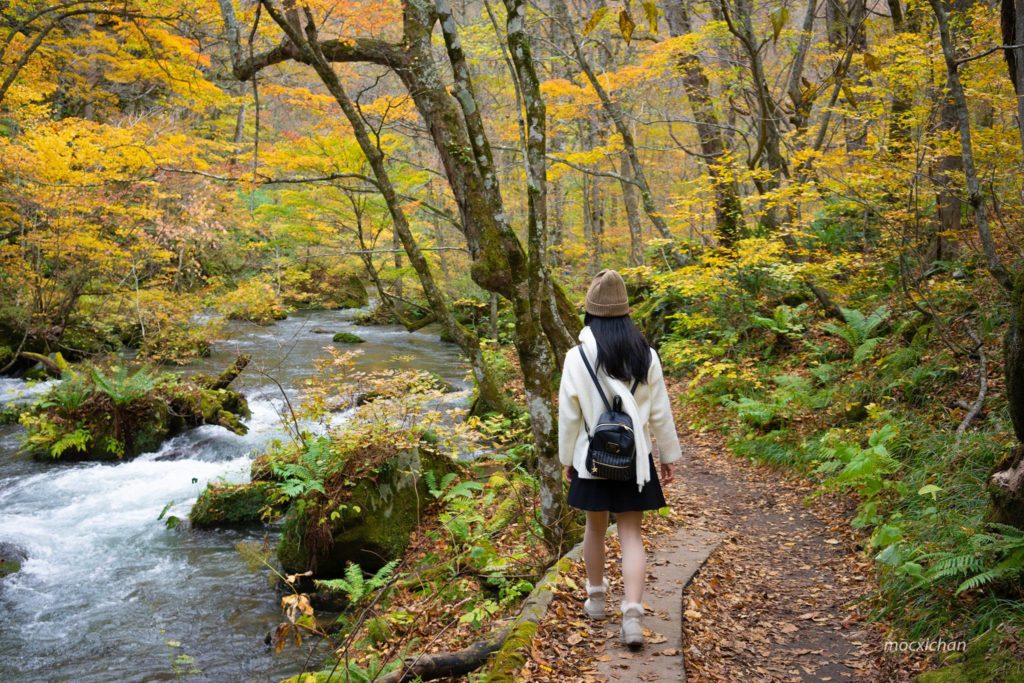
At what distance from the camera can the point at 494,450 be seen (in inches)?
409

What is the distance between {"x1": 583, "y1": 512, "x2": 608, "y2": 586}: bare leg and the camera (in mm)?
3822

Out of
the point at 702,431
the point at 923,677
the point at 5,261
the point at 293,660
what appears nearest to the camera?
the point at 923,677

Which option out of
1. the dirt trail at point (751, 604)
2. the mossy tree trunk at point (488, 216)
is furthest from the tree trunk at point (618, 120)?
the dirt trail at point (751, 604)

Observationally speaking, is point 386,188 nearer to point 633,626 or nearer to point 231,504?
point 231,504

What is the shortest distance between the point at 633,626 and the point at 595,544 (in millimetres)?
491

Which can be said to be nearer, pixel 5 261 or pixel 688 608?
pixel 688 608

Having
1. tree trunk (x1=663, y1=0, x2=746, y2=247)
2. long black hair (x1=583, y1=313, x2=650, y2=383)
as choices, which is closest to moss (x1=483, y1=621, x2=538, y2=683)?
long black hair (x1=583, y1=313, x2=650, y2=383)

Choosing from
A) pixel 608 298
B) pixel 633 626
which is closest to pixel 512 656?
pixel 633 626

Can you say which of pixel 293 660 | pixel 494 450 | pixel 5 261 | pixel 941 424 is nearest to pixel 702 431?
pixel 494 450

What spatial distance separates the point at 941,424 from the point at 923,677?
342cm

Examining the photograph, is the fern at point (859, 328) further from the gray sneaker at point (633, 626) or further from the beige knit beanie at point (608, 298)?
the gray sneaker at point (633, 626)

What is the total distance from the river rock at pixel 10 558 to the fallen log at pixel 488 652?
6257 mm

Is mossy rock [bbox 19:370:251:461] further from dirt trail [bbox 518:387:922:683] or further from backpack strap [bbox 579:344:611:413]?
backpack strap [bbox 579:344:611:413]

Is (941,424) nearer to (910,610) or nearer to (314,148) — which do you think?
(910,610)
